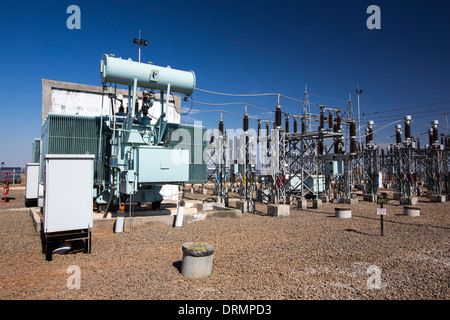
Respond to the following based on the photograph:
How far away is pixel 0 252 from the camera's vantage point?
760 centimetres

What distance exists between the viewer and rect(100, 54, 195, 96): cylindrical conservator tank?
10.3 meters

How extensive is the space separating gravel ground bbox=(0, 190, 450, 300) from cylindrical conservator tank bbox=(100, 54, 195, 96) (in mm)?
5423

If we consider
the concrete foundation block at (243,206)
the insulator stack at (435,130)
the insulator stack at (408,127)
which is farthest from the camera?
the insulator stack at (435,130)

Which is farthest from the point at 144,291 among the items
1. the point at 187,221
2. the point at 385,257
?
the point at 187,221

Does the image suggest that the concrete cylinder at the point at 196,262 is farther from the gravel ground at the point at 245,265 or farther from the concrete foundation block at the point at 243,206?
the concrete foundation block at the point at 243,206

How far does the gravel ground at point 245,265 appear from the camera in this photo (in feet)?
17.3

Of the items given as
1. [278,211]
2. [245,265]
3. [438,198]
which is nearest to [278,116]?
[278,211]

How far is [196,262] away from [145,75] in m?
7.47

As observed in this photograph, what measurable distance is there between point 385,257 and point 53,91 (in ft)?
62.1

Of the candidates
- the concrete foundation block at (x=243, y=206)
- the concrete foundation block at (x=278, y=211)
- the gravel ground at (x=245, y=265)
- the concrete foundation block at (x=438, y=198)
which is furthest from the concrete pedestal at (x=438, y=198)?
the concrete foundation block at (x=243, y=206)

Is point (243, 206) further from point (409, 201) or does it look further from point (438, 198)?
point (438, 198)

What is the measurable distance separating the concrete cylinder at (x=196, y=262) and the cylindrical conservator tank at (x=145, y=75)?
7.10m

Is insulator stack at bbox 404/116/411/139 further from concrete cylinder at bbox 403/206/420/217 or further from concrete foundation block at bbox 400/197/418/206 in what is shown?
concrete cylinder at bbox 403/206/420/217
